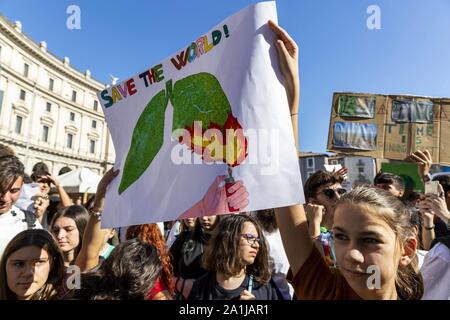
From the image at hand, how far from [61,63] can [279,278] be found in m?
47.8

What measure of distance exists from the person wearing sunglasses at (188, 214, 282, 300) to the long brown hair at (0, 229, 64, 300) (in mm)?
899

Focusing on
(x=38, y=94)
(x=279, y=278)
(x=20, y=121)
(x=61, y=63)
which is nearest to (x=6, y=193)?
(x=279, y=278)

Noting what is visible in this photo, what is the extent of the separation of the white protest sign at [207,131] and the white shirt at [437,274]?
94 cm


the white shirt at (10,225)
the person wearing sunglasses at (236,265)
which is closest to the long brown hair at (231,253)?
the person wearing sunglasses at (236,265)

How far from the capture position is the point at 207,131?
1.73m

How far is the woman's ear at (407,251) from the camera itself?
1430 millimetres

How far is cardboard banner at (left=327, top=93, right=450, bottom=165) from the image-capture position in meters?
5.39

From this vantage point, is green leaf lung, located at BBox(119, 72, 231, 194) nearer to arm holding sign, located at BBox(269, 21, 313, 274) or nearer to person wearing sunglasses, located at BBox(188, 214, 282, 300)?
arm holding sign, located at BBox(269, 21, 313, 274)

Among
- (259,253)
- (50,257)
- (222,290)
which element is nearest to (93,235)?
(50,257)

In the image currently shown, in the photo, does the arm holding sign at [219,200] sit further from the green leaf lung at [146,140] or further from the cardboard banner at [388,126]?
the cardboard banner at [388,126]

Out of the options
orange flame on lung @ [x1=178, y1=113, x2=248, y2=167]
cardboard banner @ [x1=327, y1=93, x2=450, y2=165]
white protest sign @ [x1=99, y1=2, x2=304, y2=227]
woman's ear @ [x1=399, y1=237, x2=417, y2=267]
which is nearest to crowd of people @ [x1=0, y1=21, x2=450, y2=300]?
woman's ear @ [x1=399, y1=237, x2=417, y2=267]

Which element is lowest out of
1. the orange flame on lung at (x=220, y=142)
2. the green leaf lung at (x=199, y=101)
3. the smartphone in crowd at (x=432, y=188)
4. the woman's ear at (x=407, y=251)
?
the woman's ear at (x=407, y=251)

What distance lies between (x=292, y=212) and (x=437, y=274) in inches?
36.3

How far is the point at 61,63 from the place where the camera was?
1690 inches
